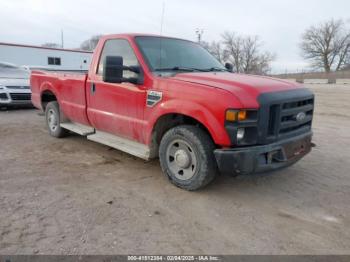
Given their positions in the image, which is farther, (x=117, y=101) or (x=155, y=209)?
(x=117, y=101)

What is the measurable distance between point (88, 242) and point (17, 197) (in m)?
1.37

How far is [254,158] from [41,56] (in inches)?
817

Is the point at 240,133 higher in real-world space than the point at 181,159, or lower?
higher

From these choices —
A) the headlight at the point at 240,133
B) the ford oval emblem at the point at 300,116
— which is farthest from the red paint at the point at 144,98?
the ford oval emblem at the point at 300,116

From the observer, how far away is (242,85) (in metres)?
3.52

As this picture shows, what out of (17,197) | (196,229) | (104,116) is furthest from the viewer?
(104,116)

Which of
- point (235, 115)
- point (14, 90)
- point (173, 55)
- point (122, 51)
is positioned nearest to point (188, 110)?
point (235, 115)

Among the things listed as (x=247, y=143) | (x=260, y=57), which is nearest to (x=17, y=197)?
(x=247, y=143)

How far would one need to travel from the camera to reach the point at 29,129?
7371 millimetres

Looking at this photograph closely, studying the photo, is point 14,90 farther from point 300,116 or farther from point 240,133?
point 300,116

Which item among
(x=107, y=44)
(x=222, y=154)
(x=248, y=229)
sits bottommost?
(x=248, y=229)

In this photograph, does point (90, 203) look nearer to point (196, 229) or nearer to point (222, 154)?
point (196, 229)

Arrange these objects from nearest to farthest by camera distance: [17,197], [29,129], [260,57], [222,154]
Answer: [222,154] → [17,197] → [29,129] → [260,57]

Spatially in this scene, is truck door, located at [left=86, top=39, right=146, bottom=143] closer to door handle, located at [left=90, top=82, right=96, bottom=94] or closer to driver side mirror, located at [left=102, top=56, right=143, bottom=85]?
door handle, located at [left=90, top=82, right=96, bottom=94]
